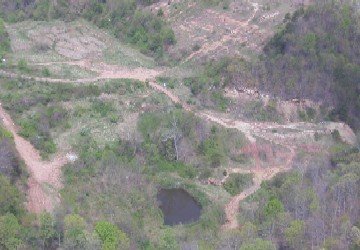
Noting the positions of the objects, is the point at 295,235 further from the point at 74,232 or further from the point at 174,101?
the point at 174,101

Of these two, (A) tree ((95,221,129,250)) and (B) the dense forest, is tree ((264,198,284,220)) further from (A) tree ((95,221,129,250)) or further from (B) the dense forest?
(B) the dense forest

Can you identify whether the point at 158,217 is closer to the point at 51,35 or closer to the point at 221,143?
the point at 221,143

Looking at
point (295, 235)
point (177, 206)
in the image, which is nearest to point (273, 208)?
point (295, 235)

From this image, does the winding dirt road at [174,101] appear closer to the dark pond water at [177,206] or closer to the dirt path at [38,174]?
the dirt path at [38,174]

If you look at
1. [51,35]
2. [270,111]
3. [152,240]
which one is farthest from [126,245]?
[51,35]

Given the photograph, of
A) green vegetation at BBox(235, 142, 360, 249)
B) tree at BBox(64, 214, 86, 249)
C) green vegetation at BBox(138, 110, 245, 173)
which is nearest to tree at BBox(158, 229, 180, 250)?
green vegetation at BBox(235, 142, 360, 249)

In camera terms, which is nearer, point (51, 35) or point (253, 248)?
point (253, 248)
